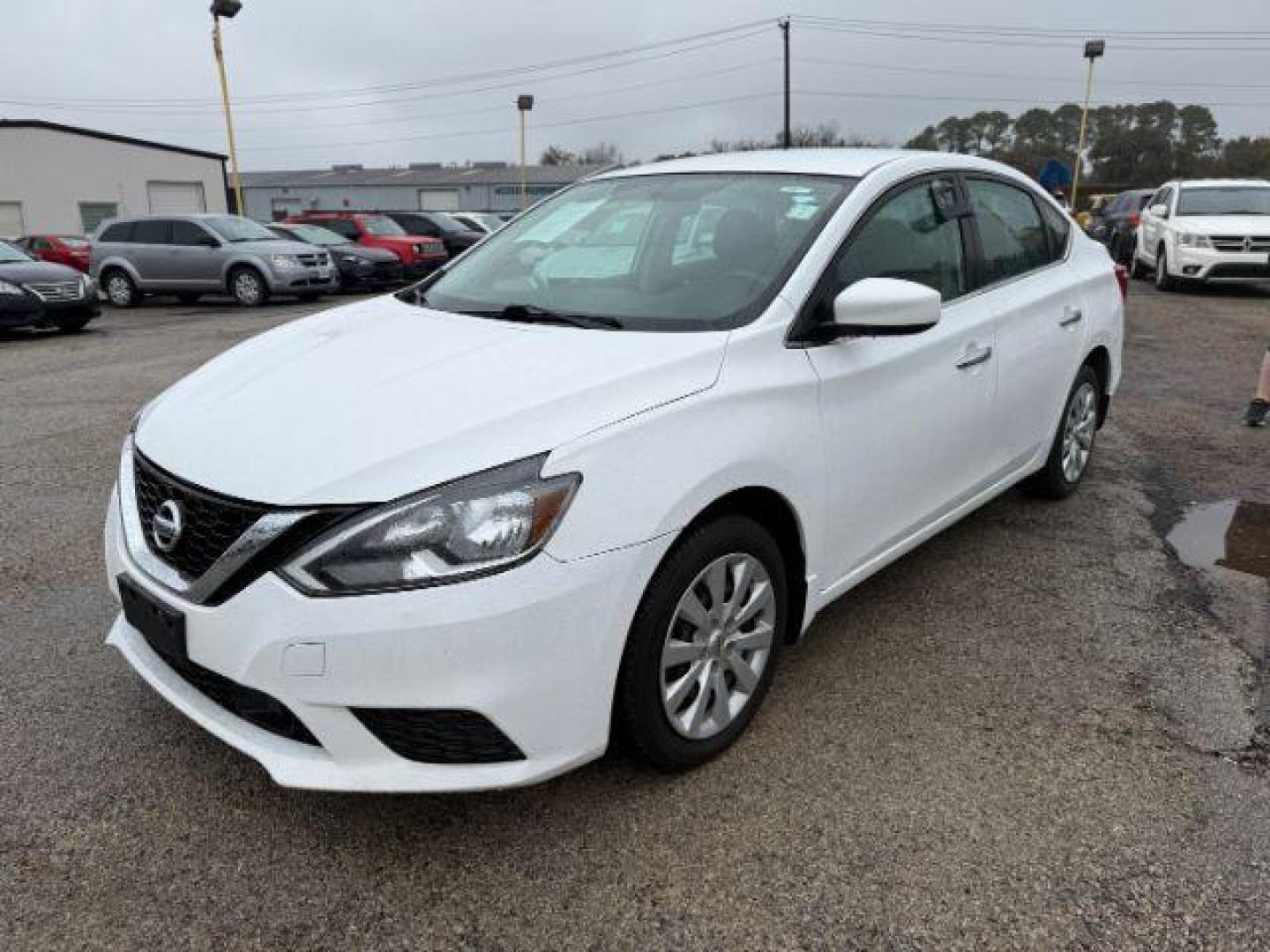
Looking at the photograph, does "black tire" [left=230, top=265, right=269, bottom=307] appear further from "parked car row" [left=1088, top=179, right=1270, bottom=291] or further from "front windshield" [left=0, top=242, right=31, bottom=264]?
"parked car row" [left=1088, top=179, right=1270, bottom=291]

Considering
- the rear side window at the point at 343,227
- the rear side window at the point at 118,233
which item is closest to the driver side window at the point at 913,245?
the rear side window at the point at 118,233

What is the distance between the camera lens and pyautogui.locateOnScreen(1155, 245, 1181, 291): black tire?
15125mm

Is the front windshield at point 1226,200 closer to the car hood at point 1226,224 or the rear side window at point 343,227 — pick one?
the car hood at point 1226,224

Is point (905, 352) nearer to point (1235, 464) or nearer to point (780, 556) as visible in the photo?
point (780, 556)

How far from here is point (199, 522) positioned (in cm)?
227

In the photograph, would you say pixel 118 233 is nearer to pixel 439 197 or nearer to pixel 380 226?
pixel 380 226

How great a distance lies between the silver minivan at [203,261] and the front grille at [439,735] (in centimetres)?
1544

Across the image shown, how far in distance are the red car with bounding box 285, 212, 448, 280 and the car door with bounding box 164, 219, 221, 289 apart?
3734 millimetres

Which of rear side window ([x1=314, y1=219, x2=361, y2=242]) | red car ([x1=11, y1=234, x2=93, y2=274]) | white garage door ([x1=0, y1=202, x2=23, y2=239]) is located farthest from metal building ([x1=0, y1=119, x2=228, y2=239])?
rear side window ([x1=314, y1=219, x2=361, y2=242])

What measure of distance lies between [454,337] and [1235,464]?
194 inches

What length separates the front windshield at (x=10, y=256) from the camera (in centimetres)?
1300

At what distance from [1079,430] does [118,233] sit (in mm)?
17438

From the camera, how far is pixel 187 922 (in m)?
2.13

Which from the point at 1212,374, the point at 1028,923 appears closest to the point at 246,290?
the point at 1212,374
